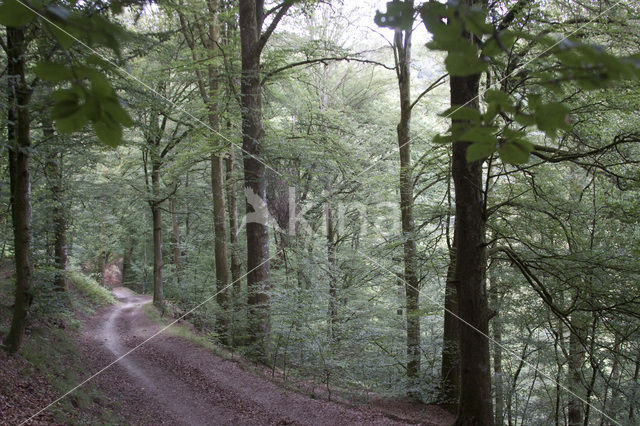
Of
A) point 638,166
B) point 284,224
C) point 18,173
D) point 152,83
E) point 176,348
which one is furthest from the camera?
point 284,224

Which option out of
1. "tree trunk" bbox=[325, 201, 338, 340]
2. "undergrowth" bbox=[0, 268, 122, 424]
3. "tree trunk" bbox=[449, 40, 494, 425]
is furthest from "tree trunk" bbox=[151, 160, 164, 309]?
"tree trunk" bbox=[449, 40, 494, 425]

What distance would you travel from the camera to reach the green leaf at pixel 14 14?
627 millimetres

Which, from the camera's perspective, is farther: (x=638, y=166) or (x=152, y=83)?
(x=152, y=83)

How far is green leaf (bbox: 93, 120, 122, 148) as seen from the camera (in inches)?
27.7

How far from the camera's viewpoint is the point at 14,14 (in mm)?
637

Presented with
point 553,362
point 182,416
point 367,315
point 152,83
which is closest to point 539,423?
point 553,362

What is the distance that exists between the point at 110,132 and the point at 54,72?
12 centimetres

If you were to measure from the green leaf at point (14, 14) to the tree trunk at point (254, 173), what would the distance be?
22.7 feet

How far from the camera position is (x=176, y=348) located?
934 centimetres

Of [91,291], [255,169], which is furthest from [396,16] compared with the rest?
[91,291]

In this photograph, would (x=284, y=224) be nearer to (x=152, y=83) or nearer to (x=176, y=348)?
(x=176, y=348)

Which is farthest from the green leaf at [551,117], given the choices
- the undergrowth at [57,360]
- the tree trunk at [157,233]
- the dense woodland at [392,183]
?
the tree trunk at [157,233]

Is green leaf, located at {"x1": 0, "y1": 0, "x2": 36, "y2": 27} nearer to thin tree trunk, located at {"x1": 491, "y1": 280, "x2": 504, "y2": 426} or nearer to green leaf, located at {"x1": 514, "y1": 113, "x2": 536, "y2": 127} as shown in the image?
green leaf, located at {"x1": 514, "y1": 113, "x2": 536, "y2": 127}

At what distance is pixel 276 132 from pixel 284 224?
337cm
